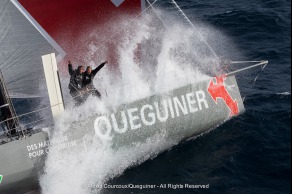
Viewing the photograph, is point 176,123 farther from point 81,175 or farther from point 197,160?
point 81,175

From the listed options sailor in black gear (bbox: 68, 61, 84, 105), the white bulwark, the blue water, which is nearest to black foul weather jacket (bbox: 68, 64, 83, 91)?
sailor in black gear (bbox: 68, 61, 84, 105)

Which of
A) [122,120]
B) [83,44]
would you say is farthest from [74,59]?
[122,120]

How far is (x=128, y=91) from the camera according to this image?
11242mm

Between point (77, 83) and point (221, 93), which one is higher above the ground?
point (77, 83)

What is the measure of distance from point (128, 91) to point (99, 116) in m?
1.05

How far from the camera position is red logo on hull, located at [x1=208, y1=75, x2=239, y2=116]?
1177 centimetres

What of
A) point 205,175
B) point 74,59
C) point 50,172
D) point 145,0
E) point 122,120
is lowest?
point 205,175

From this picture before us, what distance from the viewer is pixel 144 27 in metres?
13.6

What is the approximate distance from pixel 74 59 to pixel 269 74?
18.8 ft

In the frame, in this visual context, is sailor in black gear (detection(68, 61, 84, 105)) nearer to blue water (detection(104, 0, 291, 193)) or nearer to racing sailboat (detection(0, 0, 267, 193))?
racing sailboat (detection(0, 0, 267, 193))

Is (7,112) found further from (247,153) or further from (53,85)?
(247,153)

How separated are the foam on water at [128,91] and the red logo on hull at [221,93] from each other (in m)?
0.32

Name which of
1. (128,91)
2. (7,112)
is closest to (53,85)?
(7,112)

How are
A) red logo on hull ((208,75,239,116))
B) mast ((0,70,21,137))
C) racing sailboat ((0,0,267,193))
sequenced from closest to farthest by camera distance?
racing sailboat ((0,0,267,193)), mast ((0,70,21,137)), red logo on hull ((208,75,239,116))
